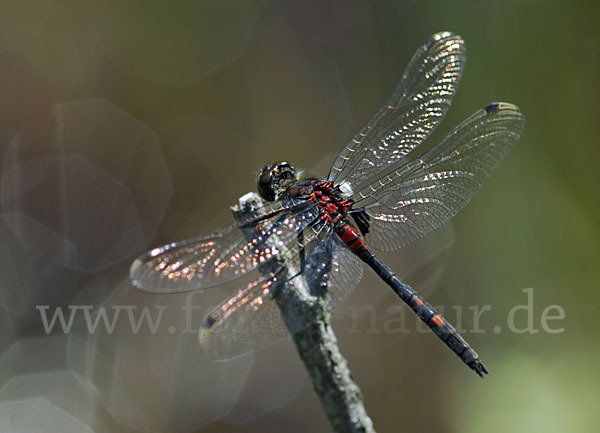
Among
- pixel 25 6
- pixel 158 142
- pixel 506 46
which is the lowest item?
pixel 506 46

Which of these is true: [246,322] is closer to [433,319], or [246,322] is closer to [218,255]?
[218,255]

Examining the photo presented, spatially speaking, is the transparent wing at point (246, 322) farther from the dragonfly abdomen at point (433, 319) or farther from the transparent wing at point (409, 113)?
the transparent wing at point (409, 113)

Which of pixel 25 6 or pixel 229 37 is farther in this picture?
pixel 229 37

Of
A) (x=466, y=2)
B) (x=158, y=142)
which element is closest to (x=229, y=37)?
(x=158, y=142)

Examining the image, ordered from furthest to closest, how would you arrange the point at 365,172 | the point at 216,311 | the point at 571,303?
1. the point at 571,303
2. the point at 365,172
3. the point at 216,311

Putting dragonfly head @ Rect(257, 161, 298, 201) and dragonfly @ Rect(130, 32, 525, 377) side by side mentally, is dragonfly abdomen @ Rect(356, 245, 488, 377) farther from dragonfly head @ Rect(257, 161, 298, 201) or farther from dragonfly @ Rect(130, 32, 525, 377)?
dragonfly head @ Rect(257, 161, 298, 201)

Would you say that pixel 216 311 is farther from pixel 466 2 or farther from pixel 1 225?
pixel 466 2
